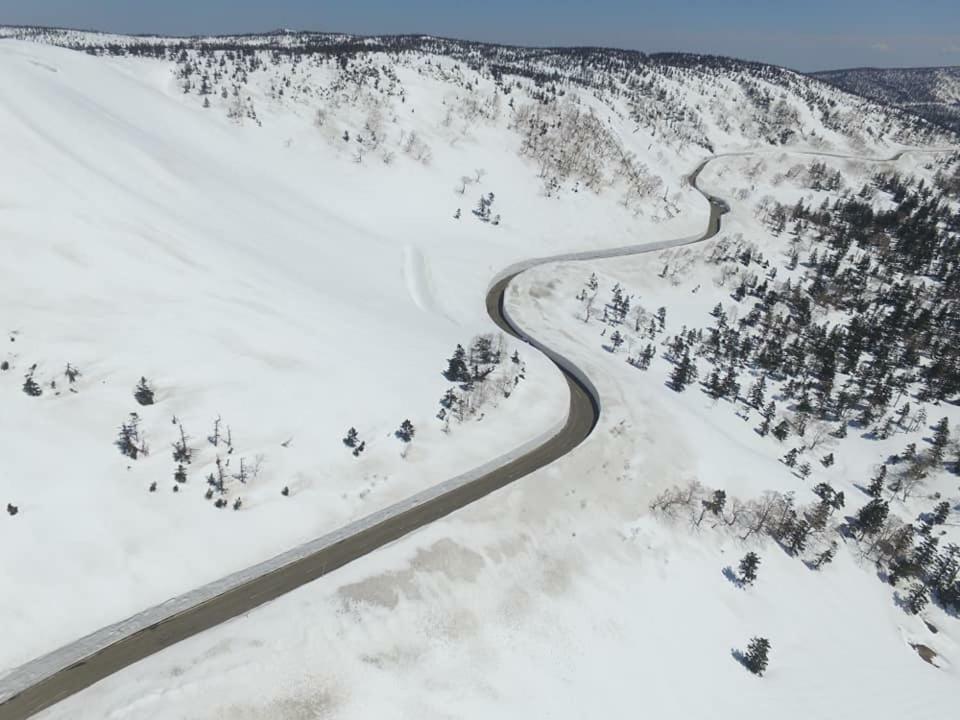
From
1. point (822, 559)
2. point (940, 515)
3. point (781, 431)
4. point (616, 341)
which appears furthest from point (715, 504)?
point (616, 341)

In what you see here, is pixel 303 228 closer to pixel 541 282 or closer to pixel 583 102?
pixel 541 282

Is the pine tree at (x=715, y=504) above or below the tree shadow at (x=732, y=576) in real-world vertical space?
above

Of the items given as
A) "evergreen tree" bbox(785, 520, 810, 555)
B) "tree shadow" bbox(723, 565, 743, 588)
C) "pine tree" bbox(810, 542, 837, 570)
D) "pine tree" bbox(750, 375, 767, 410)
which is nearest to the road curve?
"tree shadow" bbox(723, 565, 743, 588)

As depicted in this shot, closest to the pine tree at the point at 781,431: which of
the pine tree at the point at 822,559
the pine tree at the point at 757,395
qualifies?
the pine tree at the point at 757,395

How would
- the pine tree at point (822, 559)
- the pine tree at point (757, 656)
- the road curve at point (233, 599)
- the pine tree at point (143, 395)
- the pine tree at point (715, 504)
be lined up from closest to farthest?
the road curve at point (233, 599) → the pine tree at point (757, 656) → the pine tree at point (143, 395) → the pine tree at point (822, 559) → the pine tree at point (715, 504)

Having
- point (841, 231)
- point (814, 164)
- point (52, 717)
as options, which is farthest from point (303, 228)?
point (814, 164)

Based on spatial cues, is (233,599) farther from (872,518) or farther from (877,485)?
(877,485)

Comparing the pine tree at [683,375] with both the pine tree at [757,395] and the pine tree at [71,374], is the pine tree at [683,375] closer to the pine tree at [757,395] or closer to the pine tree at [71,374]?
the pine tree at [757,395]

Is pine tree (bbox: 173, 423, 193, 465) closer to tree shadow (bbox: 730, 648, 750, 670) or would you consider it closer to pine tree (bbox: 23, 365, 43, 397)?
pine tree (bbox: 23, 365, 43, 397)
